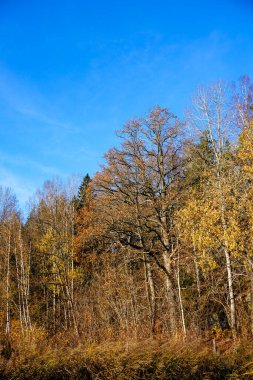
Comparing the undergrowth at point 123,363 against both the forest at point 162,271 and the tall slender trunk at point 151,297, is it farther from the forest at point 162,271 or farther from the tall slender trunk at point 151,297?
the tall slender trunk at point 151,297

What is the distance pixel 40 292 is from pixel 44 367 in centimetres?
2375

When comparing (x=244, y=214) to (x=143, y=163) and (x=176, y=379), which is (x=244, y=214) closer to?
(x=176, y=379)

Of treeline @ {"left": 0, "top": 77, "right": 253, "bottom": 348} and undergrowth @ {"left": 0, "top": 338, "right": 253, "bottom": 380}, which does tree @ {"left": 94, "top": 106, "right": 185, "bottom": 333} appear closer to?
treeline @ {"left": 0, "top": 77, "right": 253, "bottom": 348}

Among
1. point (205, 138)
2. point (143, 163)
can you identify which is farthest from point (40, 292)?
point (205, 138)

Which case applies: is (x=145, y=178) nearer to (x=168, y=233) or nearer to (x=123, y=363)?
(x=168, y=233)

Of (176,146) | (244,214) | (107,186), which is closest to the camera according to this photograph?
(244,214)

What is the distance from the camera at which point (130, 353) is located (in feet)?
27.5

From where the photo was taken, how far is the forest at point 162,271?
836 cm

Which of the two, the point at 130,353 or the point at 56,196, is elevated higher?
the point at 56,196

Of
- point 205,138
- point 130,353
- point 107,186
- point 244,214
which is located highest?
point 205,138

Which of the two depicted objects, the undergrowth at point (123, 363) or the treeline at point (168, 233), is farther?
the treeline at point (168, 233)

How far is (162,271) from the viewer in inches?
779

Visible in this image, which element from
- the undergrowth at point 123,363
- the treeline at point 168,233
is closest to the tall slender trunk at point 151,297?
the treeline at point 168,233

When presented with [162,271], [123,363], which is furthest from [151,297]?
[123,363]
